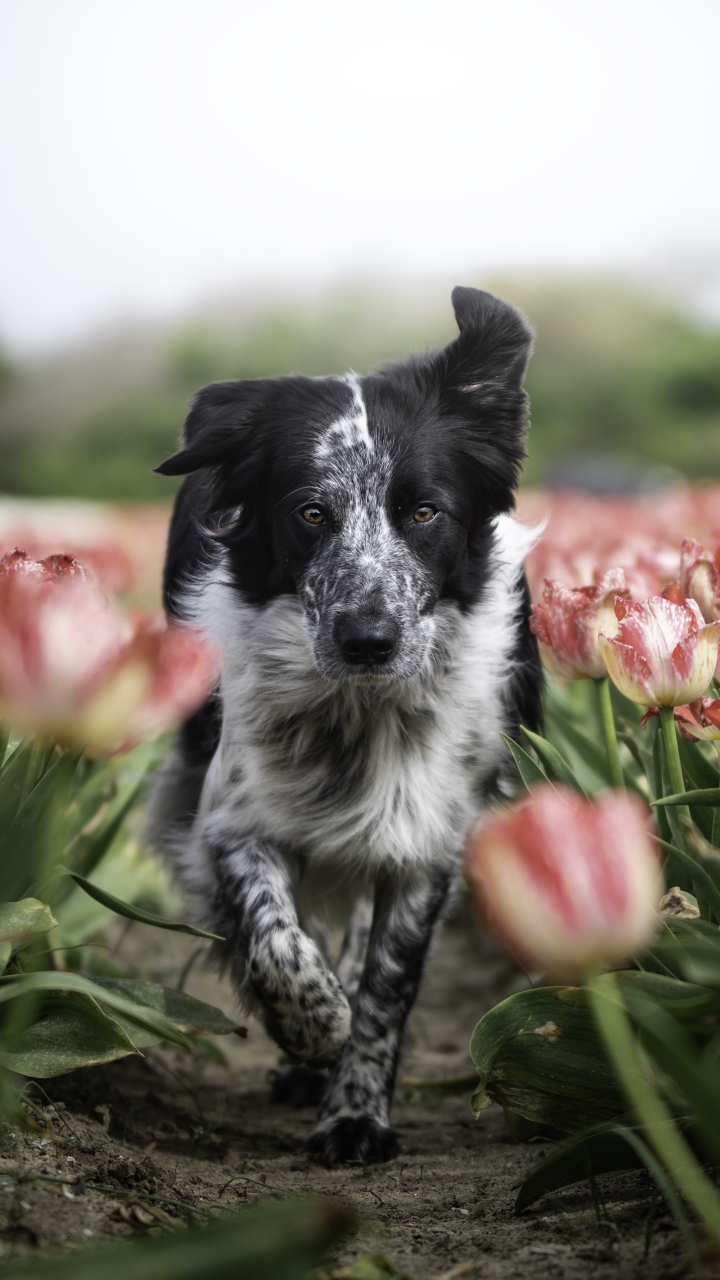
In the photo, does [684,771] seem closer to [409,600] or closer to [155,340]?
[409,600]

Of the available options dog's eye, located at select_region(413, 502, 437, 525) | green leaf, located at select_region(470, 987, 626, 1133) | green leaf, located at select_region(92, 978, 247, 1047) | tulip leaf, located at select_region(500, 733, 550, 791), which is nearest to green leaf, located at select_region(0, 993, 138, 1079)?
green leaf, located at select_region(92, 978, 247, 1047)

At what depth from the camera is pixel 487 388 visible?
3.35 metres

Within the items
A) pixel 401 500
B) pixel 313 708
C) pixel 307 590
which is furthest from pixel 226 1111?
pixel 401 500

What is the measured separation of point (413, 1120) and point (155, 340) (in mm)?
55261

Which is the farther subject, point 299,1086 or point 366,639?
point 299,1086

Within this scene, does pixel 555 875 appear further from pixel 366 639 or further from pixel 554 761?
pixel 366 639

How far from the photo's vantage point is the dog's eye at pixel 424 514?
309 centimetres

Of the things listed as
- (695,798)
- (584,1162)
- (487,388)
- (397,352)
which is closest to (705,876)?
(695,798)

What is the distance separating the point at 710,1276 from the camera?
133 centimetres

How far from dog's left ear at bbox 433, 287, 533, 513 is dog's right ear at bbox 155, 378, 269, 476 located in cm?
56

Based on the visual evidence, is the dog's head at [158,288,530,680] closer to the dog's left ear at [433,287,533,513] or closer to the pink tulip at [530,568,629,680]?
the dog's left ear at [433,287,533,513]

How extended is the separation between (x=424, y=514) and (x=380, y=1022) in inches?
53.4

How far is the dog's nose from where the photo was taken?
276 cm

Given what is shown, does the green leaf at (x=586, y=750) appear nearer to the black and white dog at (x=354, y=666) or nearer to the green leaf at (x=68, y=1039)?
the black and white dog at (x=354, y=666)
